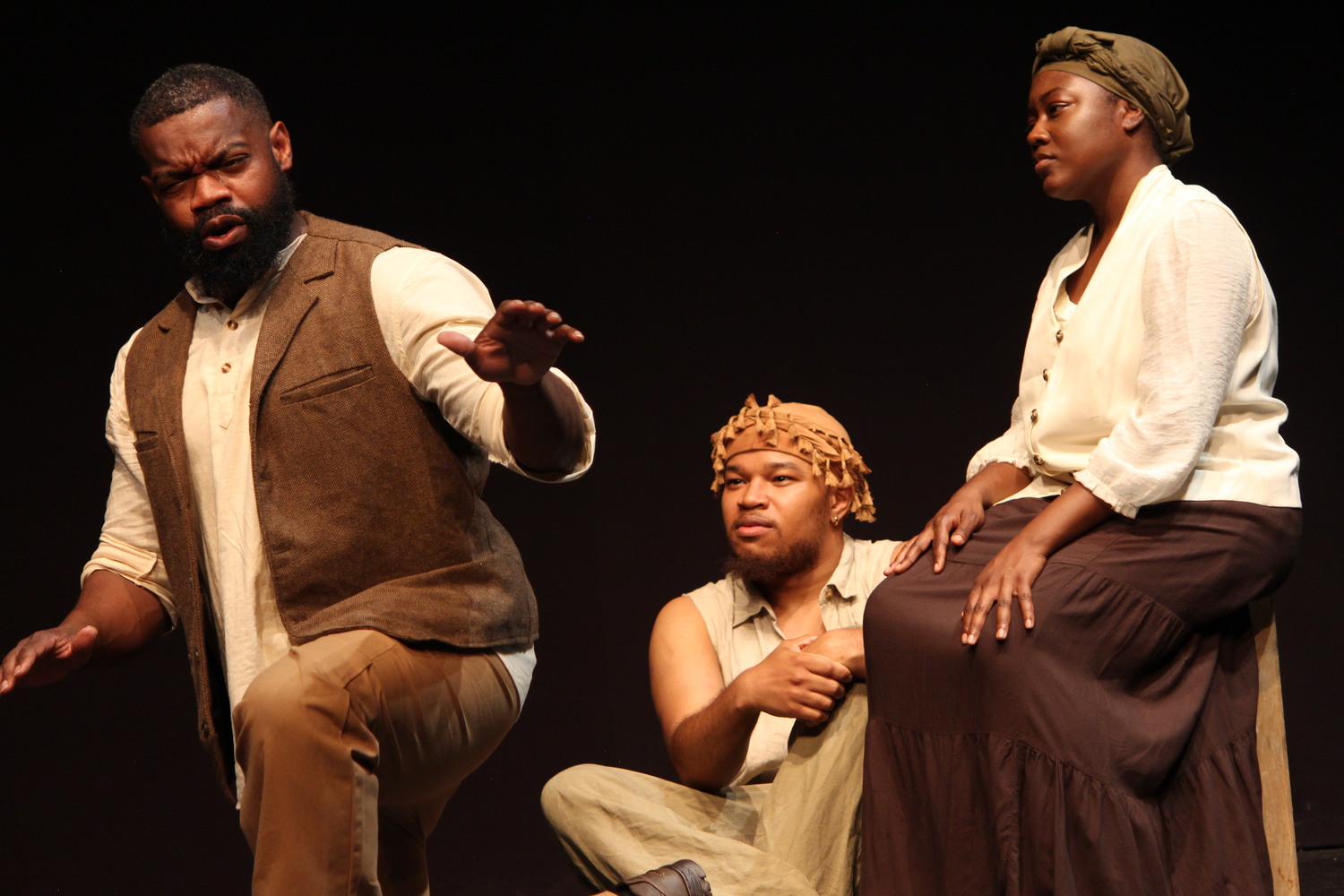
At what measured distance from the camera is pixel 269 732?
1694 mm

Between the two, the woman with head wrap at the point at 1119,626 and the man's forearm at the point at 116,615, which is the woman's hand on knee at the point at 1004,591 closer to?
A: the woman with head wrap at the point at 1119,626

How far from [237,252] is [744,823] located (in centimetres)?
130

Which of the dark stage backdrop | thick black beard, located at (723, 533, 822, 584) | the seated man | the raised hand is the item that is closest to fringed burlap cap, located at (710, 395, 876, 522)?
the seated man

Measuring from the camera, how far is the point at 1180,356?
1.87 meters

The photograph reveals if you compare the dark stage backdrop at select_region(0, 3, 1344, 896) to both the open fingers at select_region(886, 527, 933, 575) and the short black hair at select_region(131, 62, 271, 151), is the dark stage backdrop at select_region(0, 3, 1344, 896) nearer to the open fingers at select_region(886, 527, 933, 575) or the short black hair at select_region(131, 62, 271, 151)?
the short black hair at select_region(131, 62, 271, 151)

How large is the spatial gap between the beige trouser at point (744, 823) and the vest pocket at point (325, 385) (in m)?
0.87

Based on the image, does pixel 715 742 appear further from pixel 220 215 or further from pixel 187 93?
pixel 187 93

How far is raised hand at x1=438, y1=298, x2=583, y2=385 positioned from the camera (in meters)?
1.68

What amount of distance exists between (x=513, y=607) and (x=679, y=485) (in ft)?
5.41

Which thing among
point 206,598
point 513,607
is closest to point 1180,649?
point 513,607

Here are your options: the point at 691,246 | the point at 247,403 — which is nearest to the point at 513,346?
the point at 247,403

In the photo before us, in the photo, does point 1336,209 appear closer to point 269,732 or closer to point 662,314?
point 662,314

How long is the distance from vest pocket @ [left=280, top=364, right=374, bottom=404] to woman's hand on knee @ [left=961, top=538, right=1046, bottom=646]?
94 cm

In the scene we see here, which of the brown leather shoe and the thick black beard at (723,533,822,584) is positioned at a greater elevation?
the thick black beard at (723,533,822,584)
